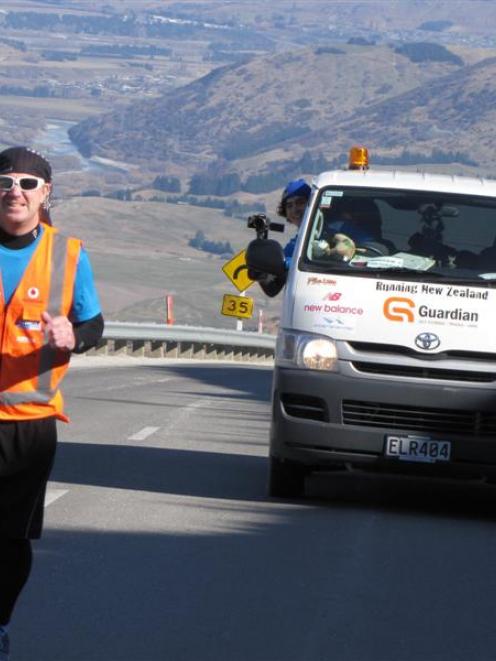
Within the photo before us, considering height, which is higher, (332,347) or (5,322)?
(5,322)

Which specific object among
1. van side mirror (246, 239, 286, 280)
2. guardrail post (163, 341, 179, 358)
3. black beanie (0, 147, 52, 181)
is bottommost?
guardrail post (163, 341, 179, 358)

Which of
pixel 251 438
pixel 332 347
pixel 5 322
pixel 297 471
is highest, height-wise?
pixel 5 322

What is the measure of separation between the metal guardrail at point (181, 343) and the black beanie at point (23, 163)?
93.8 feet

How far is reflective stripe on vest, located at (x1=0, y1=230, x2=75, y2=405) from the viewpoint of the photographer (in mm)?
6035

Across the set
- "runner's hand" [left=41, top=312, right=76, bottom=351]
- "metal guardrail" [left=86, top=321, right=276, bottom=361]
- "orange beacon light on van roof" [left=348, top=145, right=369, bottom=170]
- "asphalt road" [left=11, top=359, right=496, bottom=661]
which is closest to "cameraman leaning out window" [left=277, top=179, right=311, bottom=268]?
"orange beacon light on van roof" [left=348, top=145, right=369, bottom=170]

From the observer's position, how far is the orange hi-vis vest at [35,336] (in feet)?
19.8

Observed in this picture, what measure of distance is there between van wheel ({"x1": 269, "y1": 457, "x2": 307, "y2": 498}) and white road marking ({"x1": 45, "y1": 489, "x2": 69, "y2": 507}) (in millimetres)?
1162

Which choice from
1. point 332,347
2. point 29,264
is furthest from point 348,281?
point 29,264

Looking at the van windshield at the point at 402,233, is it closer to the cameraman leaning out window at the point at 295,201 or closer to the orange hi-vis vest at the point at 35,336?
the cameraman leaning out window at the point at 295,201

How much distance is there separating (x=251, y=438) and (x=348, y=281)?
5833 mm

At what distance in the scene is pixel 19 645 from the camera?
657 centimetres

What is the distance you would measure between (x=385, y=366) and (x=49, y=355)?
14.6ft

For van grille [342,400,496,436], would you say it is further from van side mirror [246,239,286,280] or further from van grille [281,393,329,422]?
van side mirror [246,239,286,280]

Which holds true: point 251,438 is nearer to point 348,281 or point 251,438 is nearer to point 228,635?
point 348,281
